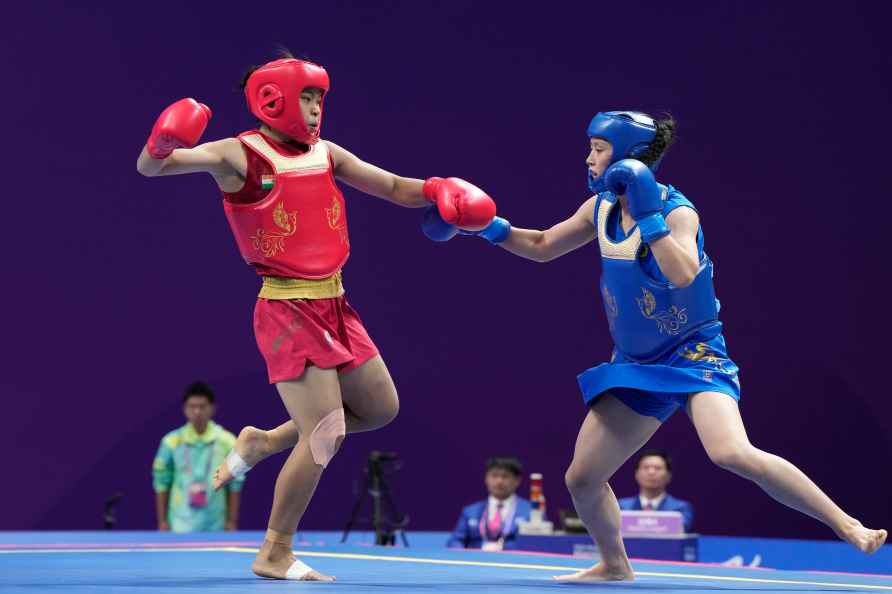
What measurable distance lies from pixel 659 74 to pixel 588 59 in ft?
1.70

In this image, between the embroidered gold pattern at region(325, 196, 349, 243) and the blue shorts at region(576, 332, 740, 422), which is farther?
the embroidered gold pattern at region(325, 196, 349, 243)

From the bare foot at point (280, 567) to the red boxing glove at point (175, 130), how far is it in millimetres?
1277

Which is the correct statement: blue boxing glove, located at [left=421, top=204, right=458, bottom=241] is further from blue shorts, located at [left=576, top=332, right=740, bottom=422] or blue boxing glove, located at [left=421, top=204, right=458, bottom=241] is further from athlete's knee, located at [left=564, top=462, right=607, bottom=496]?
athlete's knee, located at [left=564, top=462, right=607, bottom=496]

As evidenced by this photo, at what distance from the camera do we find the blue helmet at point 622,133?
4387mm

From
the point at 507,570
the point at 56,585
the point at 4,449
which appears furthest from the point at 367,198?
the point at 56,585

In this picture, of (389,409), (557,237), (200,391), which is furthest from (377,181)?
(200,391)

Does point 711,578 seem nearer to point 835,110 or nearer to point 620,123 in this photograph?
point 620,123

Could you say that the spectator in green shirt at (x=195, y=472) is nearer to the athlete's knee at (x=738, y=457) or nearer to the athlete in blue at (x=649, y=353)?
the athlete in blue at (x=649, y=353)

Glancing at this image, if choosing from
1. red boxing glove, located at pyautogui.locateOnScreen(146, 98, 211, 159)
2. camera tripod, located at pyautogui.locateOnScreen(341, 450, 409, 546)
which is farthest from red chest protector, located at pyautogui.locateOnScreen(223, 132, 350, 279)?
camera tripod, located at pyautogui.locateOnScreen(341, 450, 409, 546)

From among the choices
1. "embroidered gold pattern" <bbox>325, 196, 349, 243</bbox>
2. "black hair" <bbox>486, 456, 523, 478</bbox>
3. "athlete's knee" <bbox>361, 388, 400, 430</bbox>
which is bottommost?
"black hair" <bbox>486, 456, 523, 478</bbox>

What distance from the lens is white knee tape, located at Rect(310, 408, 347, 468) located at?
4336 millimetres

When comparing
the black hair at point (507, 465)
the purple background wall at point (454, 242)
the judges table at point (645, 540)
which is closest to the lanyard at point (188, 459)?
the purple background wall at point (454, 242)

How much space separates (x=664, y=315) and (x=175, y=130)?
159cm

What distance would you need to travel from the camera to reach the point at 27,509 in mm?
9250
